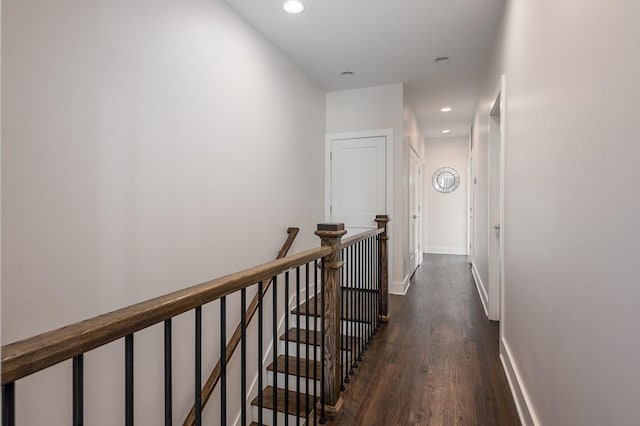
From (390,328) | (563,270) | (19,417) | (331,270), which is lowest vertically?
(390,328)

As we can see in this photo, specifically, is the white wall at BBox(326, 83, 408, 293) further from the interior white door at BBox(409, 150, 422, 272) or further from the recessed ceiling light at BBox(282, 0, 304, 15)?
the recessed ceiling light at BBox(282, 0, 304, 15)

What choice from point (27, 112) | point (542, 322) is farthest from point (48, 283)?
point (542, 322)

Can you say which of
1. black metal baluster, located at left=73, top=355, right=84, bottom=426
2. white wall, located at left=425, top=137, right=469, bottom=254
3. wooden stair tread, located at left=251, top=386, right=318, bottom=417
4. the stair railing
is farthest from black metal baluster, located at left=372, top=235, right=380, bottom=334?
white wall, located at left=425, top=137, right=469, bottom=254

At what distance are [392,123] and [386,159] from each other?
0.45m

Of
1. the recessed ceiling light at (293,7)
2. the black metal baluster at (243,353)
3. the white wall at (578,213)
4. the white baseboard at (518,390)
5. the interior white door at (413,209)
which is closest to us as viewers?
the white wall at (578,213)

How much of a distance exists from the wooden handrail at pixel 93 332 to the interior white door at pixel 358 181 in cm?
348

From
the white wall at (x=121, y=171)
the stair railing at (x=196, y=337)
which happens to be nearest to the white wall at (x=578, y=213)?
the stair railing at (x=196, y=337)

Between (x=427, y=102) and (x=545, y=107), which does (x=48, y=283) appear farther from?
(x=427, y=102)

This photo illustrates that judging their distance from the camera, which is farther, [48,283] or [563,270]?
[48,283]

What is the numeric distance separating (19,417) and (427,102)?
17.1 feet

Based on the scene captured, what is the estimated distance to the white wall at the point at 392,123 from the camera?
423cm

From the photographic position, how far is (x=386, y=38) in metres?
3.07

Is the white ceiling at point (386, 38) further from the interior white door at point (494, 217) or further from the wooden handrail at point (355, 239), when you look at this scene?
the wooden handrail at point (355, 239)

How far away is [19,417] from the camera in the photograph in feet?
4.50
